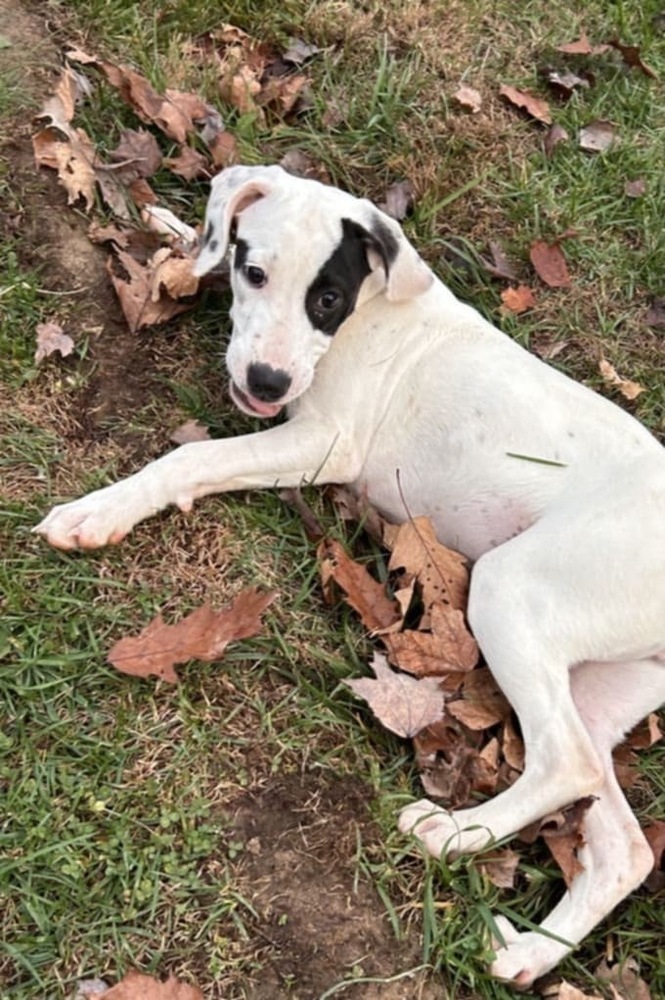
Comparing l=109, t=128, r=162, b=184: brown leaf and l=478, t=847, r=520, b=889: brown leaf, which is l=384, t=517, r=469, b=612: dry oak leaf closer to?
l=478, t=847, r=520, b=889: brown leaf

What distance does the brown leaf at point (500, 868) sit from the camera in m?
3.11

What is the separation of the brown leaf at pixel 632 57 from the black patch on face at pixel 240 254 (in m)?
3.35

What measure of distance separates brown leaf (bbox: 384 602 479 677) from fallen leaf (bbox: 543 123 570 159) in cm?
285

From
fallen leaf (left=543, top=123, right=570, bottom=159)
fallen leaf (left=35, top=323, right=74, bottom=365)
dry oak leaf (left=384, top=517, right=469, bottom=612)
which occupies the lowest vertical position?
dry oak leaf (left=384, top=517, right=469, bottom=612)

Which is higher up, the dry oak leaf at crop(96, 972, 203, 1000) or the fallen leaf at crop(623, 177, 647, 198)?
the fallen leaf at crop(623, 177, 647, 198)

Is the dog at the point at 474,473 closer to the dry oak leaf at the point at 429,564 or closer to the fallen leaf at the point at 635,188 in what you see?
the dry oak leaf at the point at 429,564

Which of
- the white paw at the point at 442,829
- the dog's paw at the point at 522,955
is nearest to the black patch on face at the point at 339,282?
the white paw at the point at 442,829

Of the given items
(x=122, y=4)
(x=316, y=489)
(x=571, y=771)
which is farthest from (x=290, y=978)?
(x=122, y=4)

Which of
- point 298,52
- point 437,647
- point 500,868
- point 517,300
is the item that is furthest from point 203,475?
point 298,52

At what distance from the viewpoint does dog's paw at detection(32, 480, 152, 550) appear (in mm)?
3338

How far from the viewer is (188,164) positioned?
4.54m

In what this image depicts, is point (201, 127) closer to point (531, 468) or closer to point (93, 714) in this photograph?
point (531, 468)

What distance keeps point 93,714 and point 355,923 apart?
36.8 inches

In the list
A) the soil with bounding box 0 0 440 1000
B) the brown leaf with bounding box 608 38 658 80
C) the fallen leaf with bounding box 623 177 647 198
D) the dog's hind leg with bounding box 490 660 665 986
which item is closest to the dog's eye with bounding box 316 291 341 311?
the soil with bounding box 0 0 440 1000
